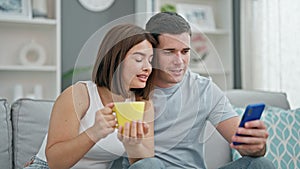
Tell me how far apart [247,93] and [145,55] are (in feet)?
5.00

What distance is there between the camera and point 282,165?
205cm

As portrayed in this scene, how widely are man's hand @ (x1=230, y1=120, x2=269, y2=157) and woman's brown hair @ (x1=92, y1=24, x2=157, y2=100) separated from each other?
30 cm

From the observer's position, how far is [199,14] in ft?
Result: 12.0

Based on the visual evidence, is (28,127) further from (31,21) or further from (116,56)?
(31,21)

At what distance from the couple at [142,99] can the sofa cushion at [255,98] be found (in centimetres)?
98

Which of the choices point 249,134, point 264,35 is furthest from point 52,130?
point 264,35

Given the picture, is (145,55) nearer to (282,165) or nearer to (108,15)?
(282,165)

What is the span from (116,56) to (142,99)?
120mm

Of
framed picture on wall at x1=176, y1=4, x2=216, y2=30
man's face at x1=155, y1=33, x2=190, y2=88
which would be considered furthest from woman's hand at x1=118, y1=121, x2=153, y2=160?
framed picture on wall at x1=176, y1=4, x2=216, y2=30

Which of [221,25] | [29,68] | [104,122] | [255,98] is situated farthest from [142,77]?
[221,25]

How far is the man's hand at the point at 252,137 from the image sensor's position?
1.24 m

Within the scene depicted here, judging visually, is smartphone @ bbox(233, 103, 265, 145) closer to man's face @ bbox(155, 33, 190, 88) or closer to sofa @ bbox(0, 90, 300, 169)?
man's face @ bbox(155, 33, 190, 88)

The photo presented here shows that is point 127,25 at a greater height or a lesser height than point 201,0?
lesser

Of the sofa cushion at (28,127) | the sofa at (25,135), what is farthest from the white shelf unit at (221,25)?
the sofa cushion at (28,127)
